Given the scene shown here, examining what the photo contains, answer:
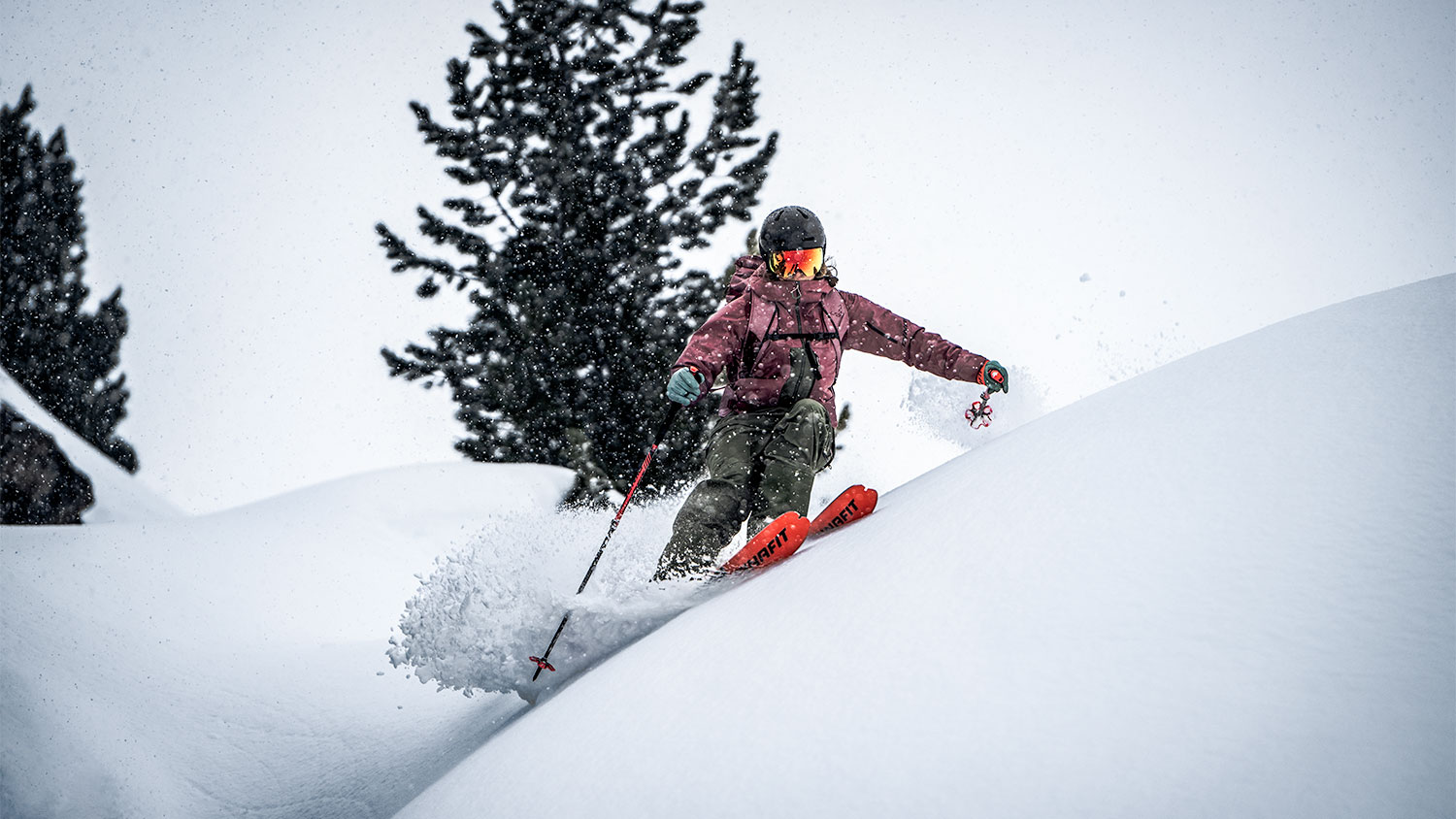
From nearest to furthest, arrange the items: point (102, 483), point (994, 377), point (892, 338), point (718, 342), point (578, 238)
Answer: point (718, 342), point (994, 377), point (892, 338), point (578, 238), point (102, 483)

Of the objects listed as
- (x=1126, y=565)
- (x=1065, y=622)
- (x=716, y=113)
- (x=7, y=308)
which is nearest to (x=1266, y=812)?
(x=1065, y=622)

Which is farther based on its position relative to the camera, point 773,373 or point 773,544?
point 773,373

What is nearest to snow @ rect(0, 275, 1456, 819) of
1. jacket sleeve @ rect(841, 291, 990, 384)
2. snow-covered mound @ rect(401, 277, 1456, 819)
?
snow-covered mound @ rect(401, 277, 1456, 819)

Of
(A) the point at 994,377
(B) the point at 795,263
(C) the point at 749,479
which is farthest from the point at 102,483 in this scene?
(A) the point at 994,377

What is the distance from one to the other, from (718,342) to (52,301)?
2077 centimetres

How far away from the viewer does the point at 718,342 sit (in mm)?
3518

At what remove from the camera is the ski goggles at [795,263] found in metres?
3.56

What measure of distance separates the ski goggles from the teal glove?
3.36 feet

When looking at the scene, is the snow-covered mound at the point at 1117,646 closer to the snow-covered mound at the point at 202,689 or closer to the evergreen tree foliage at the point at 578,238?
the snow-covered mound at the point at 202,689

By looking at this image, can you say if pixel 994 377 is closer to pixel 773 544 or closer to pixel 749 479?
pixel 749 479

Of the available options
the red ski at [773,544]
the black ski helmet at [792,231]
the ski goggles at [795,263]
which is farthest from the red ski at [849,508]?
the black ski helmet at [792,231]

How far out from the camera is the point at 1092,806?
3.30 ft

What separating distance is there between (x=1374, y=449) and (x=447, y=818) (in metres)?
2.33

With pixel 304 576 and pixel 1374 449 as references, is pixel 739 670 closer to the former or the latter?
pixel 1374 449
